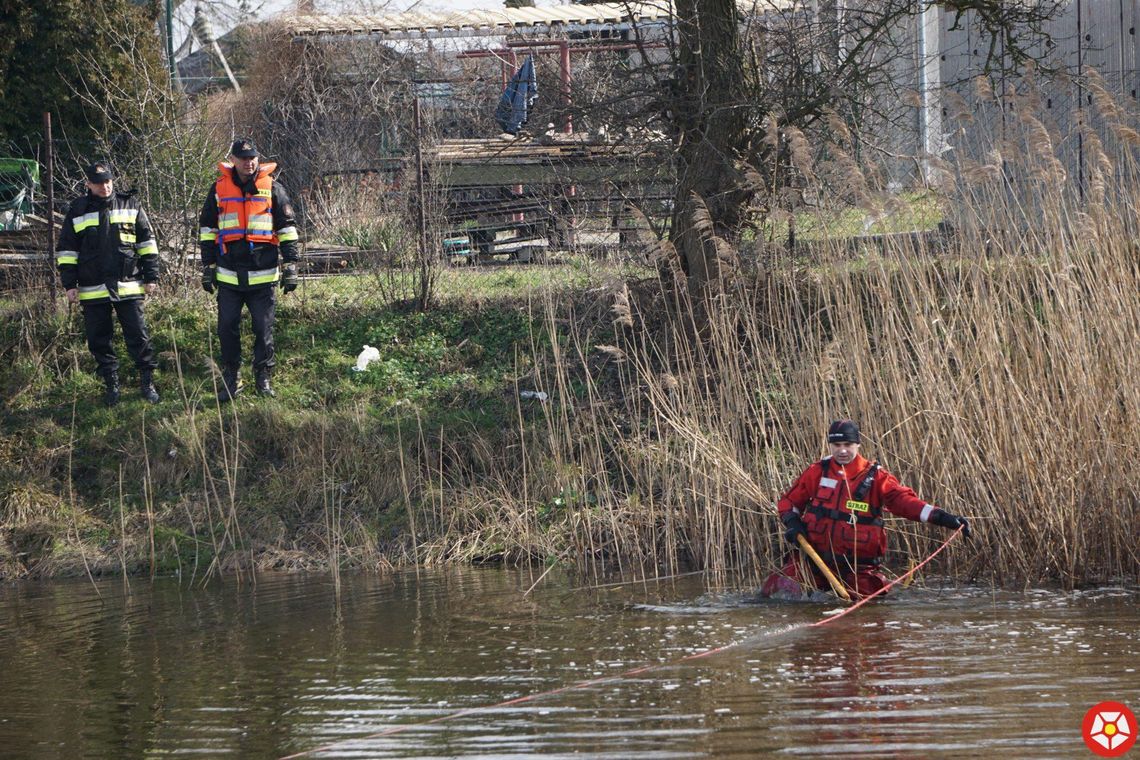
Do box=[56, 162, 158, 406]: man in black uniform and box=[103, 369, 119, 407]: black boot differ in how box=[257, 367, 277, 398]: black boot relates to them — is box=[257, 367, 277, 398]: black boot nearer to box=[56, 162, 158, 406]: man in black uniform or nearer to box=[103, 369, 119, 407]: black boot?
box=[56, 162, 158, 406]: man in black uniform

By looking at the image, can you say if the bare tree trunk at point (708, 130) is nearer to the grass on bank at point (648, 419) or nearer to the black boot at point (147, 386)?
the grass on bank at point (648, 419)

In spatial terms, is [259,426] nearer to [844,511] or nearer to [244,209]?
[244,209]

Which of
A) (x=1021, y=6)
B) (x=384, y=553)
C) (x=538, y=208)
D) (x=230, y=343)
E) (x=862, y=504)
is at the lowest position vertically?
(x=384, y=553)

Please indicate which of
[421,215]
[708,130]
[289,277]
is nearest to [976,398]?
[708,130]

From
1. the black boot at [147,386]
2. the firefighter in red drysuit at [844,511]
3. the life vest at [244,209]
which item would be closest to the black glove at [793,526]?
the firefighter in red drysuit at [844,511]

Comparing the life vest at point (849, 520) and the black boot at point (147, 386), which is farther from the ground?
the black boot at point (147, 386)

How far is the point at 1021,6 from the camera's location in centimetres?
1180

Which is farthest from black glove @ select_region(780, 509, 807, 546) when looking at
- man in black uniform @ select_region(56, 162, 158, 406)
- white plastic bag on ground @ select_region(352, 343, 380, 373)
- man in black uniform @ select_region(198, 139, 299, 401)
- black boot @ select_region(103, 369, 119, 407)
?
black boot @ select_region(103, 369, 119, 407)

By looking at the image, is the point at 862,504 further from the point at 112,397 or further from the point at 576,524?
the point at 112,397

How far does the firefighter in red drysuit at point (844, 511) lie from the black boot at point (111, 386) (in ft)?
21.0

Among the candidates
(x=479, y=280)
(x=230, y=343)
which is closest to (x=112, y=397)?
(x=230, y=343)

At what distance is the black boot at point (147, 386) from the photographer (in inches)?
482

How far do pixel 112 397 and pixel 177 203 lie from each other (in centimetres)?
251

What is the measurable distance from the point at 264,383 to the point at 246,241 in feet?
4.16
